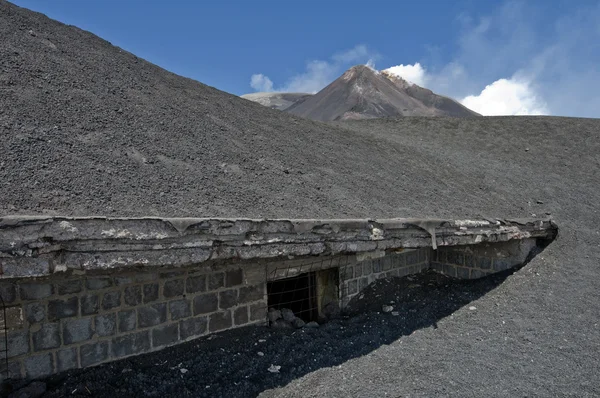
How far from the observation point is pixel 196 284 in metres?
4.47

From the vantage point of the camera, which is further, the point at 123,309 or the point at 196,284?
the point at 196,284

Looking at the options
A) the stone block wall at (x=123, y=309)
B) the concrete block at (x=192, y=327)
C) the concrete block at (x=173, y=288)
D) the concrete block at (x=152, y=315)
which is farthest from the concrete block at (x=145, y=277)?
the concrete block at (x=192, y=327)

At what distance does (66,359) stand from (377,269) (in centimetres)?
471

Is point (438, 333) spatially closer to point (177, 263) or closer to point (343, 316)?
point (343, 316)

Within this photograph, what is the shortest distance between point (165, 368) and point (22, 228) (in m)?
2.09

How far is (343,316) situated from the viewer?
607cm

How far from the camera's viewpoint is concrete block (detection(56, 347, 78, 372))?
362 centimetres

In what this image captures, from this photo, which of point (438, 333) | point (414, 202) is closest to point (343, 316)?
point (438, 333)

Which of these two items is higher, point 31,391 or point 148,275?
point 148,275

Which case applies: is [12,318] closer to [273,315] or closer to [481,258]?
[273,315]

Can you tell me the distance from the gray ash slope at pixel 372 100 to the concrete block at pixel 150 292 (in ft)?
87.4

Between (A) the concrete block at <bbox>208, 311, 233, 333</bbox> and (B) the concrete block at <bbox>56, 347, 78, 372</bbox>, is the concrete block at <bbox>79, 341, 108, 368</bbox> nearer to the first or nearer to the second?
(B) the concrete block at <bbox>56, 347, 78, 372</bbox>

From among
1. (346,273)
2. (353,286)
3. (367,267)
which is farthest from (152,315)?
(367,267)

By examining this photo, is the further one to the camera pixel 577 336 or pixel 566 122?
pixel 566 122
